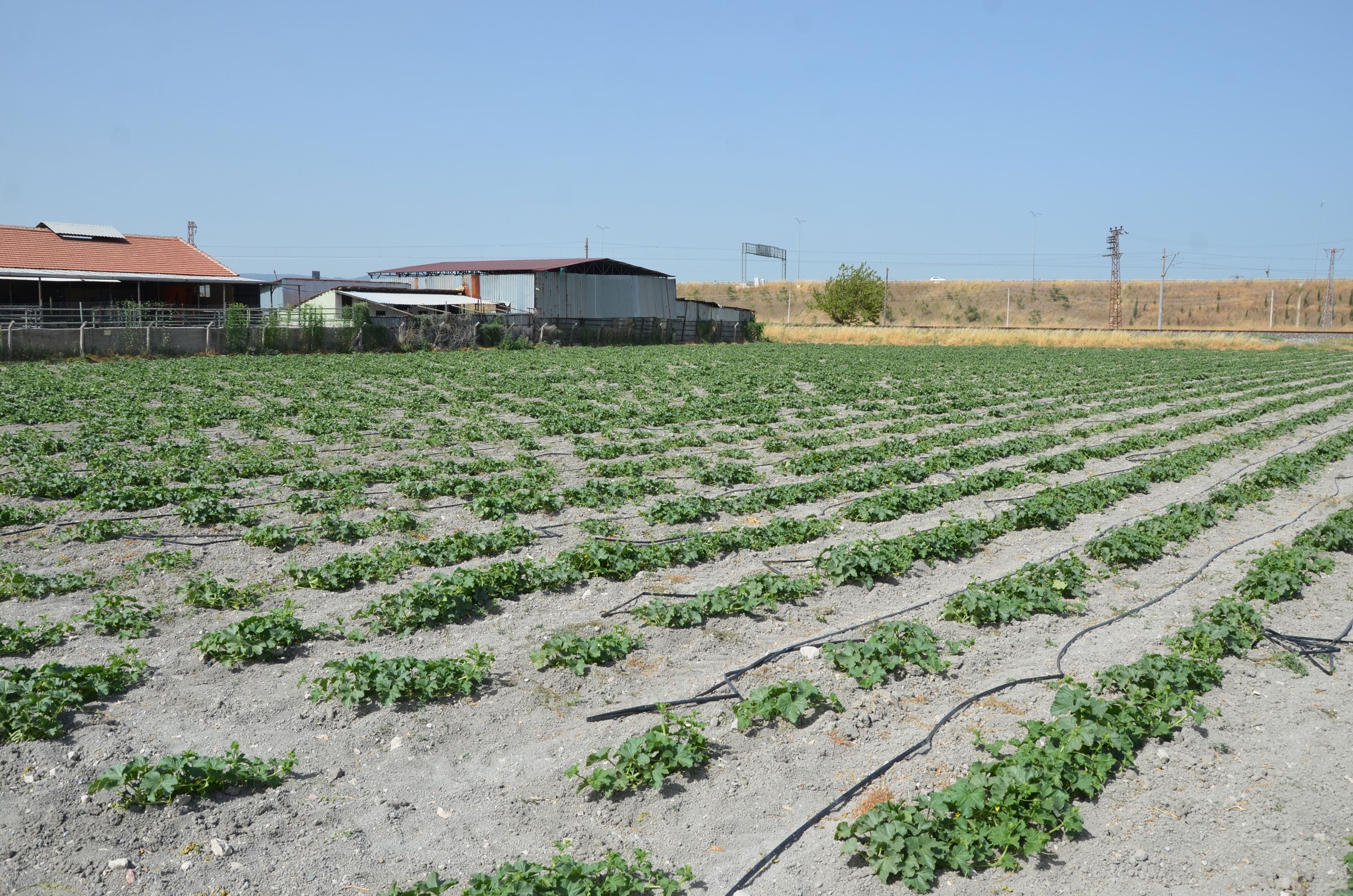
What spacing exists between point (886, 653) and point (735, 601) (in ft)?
4.94

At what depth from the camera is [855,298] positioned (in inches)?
3733

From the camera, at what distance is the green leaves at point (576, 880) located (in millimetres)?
4250

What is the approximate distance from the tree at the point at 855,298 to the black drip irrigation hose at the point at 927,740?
8662 cm

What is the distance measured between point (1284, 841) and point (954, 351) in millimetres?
48253

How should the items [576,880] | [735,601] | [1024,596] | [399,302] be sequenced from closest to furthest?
[576,880] < [735,601] < [1024,596] < [399,302]

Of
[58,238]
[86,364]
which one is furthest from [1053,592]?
[58,238]

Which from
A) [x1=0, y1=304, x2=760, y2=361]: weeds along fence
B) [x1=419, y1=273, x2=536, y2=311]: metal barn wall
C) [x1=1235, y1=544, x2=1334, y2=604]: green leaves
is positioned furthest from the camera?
Answer: [x1=419, y1=273, x2=536, y2=311]: metal barn wall

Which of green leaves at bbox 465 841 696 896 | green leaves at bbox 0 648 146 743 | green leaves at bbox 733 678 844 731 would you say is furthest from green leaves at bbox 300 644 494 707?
green leaves at bbox 465 841 696 896

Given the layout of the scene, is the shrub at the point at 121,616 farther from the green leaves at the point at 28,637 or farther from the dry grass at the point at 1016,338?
the dry grass at the point at 1016,338

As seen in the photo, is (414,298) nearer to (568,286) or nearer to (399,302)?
(399,302)

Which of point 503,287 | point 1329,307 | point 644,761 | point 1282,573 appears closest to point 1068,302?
point 1329,307

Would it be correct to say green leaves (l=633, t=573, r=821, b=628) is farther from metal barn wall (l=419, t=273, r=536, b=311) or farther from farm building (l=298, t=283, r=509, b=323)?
metal barn wall (l=419, t=273, r=536, b=311)

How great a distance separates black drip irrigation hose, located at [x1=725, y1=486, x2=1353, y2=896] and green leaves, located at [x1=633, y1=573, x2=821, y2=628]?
2112mm

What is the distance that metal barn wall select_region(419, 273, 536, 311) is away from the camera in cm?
5681
